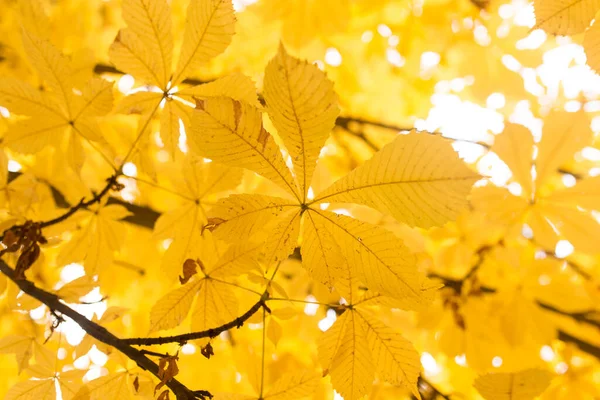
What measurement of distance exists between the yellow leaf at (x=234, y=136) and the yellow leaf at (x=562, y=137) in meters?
0.69

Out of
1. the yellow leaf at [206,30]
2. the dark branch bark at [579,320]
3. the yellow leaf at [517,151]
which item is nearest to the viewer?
the yellow leaf at [206,30]

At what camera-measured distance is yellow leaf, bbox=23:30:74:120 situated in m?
0.80

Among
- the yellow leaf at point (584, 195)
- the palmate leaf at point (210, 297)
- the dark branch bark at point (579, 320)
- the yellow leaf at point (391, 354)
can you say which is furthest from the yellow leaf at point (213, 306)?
the dark branch bark at point (579, 320)

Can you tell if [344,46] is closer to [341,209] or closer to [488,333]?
[341,209]

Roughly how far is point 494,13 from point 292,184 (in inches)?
66.2

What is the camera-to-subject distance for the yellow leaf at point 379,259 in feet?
1.90

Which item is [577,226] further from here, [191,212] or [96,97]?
[96,97]

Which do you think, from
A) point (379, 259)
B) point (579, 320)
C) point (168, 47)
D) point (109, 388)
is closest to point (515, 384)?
point (379, 259)

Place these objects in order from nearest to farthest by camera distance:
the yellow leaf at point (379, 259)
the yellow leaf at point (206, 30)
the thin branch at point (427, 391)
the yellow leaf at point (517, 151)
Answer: the yellow leaf at point (379, 259) → the yellow leaf at point (206, 30) → the yellow leaf at point (517, 151) → the thin branch at point (427, 391)

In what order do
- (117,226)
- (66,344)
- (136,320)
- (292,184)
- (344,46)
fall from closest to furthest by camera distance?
1. (292,184)
2. (117,226)
3. (66,344)
4. (136,320)
5. (344,46)

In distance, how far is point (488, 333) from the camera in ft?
5.11

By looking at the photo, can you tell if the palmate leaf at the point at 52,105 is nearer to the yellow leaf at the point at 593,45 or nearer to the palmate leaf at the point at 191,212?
the palmate leaf at the point at 191,212

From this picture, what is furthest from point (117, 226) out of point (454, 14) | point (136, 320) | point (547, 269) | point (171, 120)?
point (454, 14)

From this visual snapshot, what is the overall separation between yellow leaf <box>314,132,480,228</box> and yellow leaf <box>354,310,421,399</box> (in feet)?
0.82
